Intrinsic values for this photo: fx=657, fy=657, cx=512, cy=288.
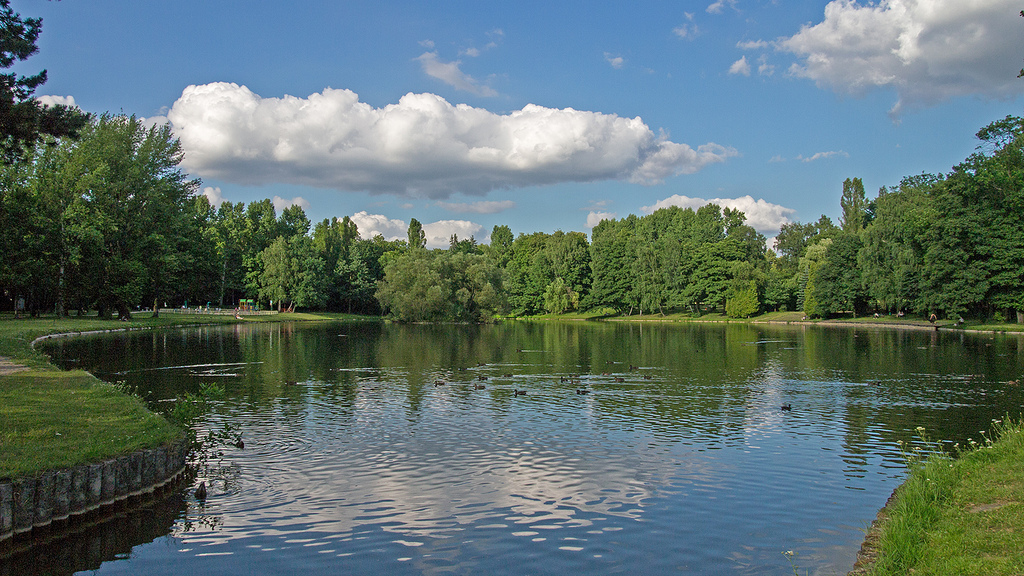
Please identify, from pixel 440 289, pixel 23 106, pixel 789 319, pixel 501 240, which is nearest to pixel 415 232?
pixel 501 240

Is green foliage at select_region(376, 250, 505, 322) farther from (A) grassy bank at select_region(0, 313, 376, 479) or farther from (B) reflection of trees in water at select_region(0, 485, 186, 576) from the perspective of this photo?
(B) reflection of trees in water at select_region(0, 485, 186, 576)

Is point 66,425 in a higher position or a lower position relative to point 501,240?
lower

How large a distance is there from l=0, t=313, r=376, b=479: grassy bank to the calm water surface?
131 cm

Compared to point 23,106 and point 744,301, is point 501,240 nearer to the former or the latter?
point 744,301

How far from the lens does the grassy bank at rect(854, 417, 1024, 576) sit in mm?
7395

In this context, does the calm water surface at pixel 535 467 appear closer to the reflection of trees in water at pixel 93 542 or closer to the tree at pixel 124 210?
the reflection of trees in water at pixel 93 542

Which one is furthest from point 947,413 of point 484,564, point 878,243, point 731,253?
point 731,253

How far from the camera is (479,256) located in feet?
325

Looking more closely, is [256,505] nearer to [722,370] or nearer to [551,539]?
[551,539]

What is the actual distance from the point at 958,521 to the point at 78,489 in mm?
13035

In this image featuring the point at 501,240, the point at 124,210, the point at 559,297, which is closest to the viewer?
the point at 124,210

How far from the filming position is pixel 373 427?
62.8 ft

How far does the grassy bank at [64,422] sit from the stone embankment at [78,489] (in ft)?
0.67

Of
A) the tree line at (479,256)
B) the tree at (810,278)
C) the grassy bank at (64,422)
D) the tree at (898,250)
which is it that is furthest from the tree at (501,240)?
the grassy bank at (64,422)
